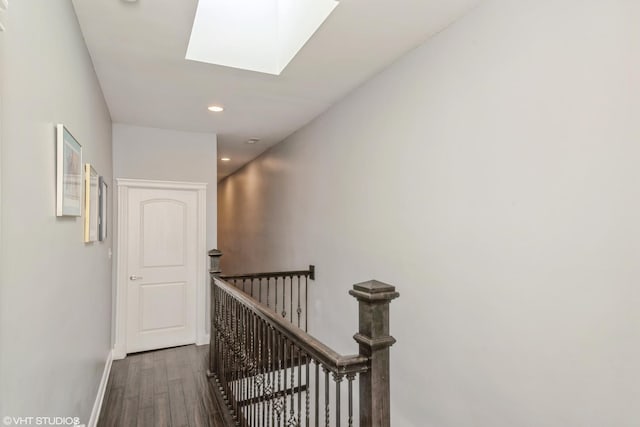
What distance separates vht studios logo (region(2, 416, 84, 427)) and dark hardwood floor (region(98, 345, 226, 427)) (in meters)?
0.87

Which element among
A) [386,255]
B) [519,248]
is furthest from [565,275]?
[386,255]

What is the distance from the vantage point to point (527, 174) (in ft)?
5.94

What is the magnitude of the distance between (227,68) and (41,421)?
95.3 inches

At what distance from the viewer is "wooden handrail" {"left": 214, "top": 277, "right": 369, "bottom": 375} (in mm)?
1332

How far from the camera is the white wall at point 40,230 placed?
105cm


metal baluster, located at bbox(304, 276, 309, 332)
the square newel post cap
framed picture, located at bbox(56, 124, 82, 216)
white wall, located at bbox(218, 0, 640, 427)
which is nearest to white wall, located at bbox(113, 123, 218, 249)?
metal baluster, located at bbox(304, 276, 309, 332)

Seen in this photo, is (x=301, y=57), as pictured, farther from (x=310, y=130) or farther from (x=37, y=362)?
(x=37, y=362)

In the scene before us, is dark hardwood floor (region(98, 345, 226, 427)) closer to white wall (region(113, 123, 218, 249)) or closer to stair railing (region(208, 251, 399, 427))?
stair railing (region(208, 251, 399, 427))

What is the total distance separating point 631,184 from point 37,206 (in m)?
2.24

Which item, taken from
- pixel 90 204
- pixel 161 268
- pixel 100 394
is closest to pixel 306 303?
pixel 161 268

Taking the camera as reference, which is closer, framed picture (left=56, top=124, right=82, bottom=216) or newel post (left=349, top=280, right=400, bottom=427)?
newel post (left=349, top=280, right=400, bottom=427)

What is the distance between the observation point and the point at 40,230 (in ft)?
4.46

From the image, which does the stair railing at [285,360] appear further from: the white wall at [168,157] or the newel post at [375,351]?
the white wall at [168,157]

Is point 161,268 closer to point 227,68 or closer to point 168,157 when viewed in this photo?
point 168,157
